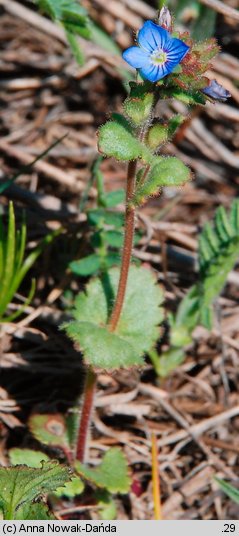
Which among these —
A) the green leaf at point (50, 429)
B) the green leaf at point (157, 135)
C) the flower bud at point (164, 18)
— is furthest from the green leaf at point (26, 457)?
the flower bud at point (164, 18)

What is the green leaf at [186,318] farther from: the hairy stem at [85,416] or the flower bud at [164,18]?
the flower bud at [164,18]

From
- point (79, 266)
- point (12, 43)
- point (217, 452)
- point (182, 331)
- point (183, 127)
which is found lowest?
point (217, 452)

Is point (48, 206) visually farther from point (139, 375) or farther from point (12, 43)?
point (12, 43)

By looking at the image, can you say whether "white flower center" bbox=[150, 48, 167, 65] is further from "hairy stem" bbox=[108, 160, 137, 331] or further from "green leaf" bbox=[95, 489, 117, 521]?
"green leaf" bbox=[95, 489, 117, 521]

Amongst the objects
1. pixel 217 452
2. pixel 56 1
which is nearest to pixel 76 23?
pixel 56 1

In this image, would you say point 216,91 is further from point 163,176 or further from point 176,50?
point 163,176

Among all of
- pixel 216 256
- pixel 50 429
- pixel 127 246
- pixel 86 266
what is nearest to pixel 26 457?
pixel 50 429
